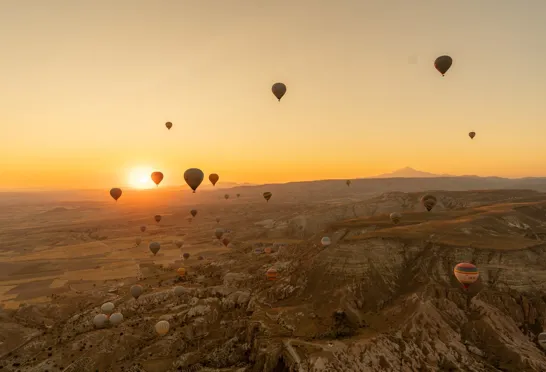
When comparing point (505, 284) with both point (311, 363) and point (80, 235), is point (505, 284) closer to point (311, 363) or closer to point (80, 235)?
point (311, 363)

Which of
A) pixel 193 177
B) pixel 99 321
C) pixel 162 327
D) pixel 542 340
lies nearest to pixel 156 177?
pixel 193 177

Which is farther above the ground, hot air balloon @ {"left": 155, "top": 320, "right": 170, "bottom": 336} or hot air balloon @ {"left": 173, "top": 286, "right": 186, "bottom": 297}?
hot air balloon @ {"left": 173, "top": 286, "right": 186, "bottom": 297}

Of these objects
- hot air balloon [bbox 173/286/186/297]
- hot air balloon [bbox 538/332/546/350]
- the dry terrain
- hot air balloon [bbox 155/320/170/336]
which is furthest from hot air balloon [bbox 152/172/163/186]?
hot air balloon [bbox 538/332/546/350]

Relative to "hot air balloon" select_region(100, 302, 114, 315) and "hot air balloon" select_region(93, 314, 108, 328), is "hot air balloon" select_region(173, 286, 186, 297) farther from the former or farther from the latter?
"hot air balloon" select_region(93, 314, 108, 328)

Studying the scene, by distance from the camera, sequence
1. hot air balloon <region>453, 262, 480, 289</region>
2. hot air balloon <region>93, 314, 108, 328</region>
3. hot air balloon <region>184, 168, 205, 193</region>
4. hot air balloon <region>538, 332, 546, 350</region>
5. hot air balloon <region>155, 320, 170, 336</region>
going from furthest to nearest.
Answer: hot air balloon <region>184, 168, 205, 193</region>
hot air balloon <region>93, 314, 108, 328</region>
hot air balloon <region>155, 320, 170, 336</region>
hot air balloon <region>453, 262, 480, 289</region>
hot air balloon <region>538, 332, 546, 350</region>

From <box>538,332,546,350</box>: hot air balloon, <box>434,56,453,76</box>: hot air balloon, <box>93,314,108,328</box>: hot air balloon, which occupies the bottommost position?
<box>93,314,108,328</box>: hot air balloon

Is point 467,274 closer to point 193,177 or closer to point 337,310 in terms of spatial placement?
point 337,310
